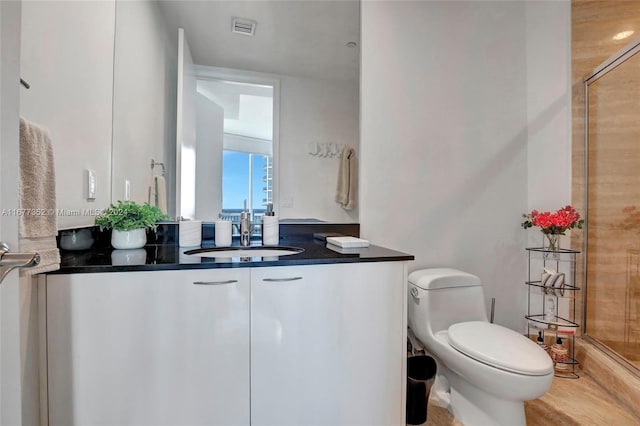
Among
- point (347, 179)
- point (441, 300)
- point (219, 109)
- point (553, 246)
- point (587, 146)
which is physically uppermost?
point (219, 109)

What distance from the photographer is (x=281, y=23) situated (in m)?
1.73

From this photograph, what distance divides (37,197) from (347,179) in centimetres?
134

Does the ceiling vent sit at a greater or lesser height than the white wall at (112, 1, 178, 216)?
greater

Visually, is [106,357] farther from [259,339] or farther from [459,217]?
[459,217]

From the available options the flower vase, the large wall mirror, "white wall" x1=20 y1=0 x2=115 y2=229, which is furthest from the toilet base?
"white wall" x1=20 y1=0 x2=115 y2=229

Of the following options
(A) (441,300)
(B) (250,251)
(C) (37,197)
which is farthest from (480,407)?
(C) (37,197)

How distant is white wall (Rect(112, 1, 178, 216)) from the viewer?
1.60m

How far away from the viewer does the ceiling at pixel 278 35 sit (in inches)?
65.2

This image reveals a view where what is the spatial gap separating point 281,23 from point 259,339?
1646mm

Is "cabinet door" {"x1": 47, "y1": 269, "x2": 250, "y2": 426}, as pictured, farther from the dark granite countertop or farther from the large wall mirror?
the large wall mirror

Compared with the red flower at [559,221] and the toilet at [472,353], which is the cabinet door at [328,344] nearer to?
the toilet at [472,353]

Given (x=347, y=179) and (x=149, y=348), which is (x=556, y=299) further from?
(x=149, y=348)

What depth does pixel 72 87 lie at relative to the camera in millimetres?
1204

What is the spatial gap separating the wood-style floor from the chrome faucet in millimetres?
1210
